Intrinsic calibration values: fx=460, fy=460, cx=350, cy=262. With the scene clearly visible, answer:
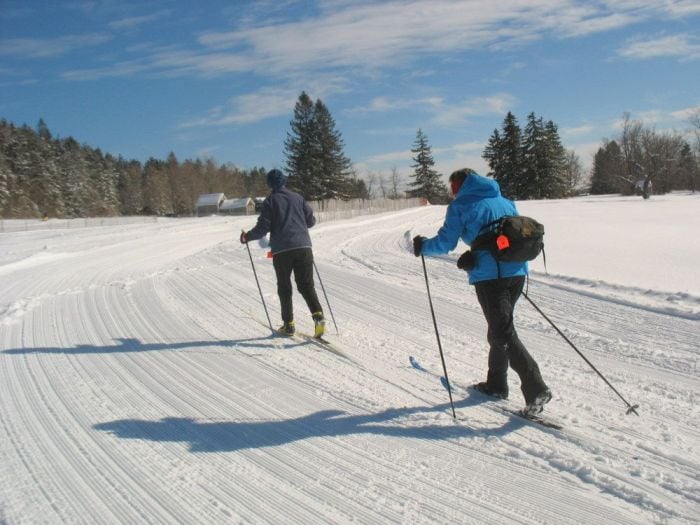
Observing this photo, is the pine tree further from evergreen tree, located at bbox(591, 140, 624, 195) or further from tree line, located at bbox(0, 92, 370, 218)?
tree line, located at bbox(0, 92, 370, 218)

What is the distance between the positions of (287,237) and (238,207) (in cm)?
7765

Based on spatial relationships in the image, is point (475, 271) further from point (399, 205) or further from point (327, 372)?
point (399, 205)

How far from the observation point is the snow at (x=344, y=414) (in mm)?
2645

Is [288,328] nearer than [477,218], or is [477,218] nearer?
[477,218]

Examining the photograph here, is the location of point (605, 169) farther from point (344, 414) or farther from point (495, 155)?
point (344, 414)

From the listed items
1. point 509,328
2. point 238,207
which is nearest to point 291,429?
point 509,328

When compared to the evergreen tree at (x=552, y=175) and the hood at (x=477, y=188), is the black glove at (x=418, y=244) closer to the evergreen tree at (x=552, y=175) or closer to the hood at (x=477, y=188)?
the hood at (x=477, y=188)

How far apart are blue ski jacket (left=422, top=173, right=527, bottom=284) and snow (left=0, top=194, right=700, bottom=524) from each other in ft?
3.81

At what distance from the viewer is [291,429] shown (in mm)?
3496

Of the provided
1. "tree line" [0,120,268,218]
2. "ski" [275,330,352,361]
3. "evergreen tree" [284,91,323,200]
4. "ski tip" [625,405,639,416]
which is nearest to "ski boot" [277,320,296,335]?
"ski" [275,330,352,361]

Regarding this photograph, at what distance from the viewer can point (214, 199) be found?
3194 inches

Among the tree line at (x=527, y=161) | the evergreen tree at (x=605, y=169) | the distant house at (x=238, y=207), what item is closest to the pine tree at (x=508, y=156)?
the tree line at (x=527, y=161)

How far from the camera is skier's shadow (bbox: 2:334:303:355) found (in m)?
5.45

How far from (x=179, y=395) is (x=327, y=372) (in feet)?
4.60
